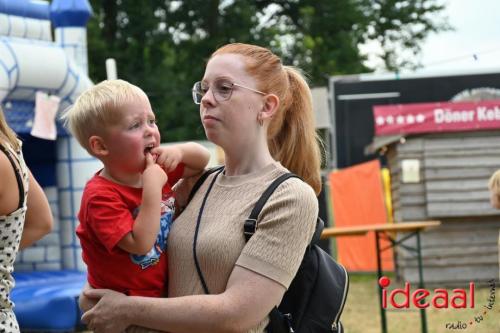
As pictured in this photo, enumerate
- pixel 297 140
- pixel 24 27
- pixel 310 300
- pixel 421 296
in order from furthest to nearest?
pixel 24 27, pixel 421 296, pixel 297 140, pixel 310 300

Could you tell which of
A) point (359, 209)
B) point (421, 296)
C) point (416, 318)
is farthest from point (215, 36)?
point (421, 296)

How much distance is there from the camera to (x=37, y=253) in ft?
30.1

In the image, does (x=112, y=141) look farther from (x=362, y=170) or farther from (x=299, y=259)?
(x=362, y=170)

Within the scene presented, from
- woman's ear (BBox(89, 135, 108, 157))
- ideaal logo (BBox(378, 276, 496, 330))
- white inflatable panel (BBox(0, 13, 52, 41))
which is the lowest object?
ideaal logo (BBox(378, 276, 496, 330))

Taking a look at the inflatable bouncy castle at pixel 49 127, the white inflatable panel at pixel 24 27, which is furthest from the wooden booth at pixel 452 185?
the white inflatable panel at pixel 24 27

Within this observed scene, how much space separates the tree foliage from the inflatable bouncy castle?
15.2m

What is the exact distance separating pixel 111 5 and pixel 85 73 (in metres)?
18.3

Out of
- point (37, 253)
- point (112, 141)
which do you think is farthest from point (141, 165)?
point (37, 253)

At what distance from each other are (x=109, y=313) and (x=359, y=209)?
11.9 m

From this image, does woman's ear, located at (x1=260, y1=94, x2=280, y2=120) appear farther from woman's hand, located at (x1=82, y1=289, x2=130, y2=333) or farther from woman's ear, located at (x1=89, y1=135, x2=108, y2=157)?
woman's hand, located at (x1=82, y1=289, x2=130, y2=333)

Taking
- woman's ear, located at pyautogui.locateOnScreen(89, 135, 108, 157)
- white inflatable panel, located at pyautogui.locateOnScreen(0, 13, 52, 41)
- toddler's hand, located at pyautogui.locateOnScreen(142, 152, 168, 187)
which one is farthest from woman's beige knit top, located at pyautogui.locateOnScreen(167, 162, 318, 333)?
white inflatable panel, located at pyautogui.locateOnScreen(0, 13, 52, 41)

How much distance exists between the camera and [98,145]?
2184 millimetres

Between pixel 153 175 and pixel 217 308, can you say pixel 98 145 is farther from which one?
pixel 217 308

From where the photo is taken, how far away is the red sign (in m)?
11.0
